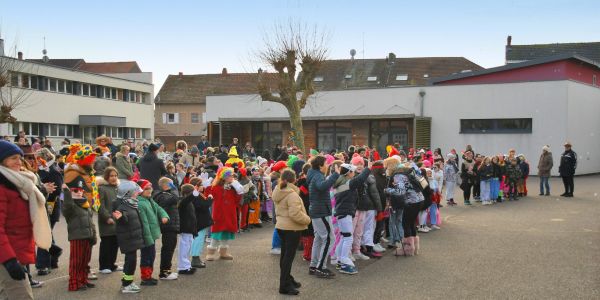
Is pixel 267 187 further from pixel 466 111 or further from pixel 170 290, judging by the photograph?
pixel 466 111

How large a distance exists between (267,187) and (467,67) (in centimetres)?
4682

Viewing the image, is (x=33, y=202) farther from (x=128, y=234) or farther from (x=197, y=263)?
(x=197, y=263)

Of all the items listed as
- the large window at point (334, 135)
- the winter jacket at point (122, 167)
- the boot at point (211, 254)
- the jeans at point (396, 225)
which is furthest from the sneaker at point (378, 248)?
the large window at point (334, 135)

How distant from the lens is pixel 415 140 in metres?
32.7

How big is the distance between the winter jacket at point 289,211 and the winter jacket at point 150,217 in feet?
5.16

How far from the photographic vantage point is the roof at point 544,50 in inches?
2306

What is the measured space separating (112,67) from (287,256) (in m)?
77.0

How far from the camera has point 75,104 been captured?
44.5 metres

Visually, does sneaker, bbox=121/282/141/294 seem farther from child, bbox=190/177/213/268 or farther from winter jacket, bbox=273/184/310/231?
winter jacket, bbox=273/184/310/231

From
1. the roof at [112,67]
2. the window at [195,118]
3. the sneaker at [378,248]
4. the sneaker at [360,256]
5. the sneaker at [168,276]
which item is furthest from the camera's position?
the roof at [112,67]

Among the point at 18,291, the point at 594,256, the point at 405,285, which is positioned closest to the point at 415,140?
the point at 594,256

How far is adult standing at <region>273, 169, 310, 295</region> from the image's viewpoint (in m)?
7.82

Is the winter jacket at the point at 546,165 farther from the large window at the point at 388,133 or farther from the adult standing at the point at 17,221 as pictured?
the adult standing at the point at 17,221

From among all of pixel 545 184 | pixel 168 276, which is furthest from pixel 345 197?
pixel 545 184
